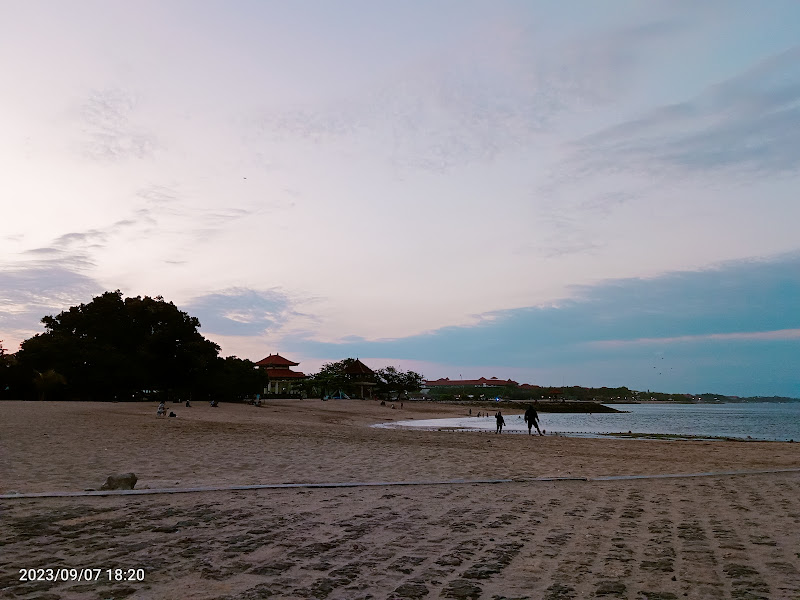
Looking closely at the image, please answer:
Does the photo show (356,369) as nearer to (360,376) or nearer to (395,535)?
(360,376)

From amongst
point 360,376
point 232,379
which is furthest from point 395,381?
point 232,379

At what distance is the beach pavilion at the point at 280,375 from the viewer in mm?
92812

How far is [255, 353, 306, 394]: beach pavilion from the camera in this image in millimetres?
92812

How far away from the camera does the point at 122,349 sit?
167 feet

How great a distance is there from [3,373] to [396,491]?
49.3 m

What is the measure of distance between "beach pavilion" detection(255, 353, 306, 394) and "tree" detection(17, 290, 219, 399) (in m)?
36.5

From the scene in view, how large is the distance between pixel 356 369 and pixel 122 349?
52.9m

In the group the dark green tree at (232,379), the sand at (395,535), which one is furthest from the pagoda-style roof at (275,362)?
the sand at (395,535)

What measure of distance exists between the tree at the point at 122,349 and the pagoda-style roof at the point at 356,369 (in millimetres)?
44384

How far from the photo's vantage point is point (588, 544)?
5.93m

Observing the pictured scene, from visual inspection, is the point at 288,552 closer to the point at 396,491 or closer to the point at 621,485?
the point at 396,491

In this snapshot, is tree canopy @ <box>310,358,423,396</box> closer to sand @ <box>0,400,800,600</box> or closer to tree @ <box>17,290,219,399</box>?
tree @ <box>17,290,219,399</box>

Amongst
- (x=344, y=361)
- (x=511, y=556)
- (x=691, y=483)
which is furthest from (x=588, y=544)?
(x=344, y=361)

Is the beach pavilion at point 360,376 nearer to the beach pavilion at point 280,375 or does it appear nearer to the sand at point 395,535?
the beach pavilion at point 280,375
